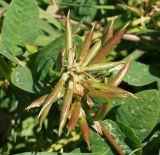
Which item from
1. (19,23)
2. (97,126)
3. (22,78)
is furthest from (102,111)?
(19,23)

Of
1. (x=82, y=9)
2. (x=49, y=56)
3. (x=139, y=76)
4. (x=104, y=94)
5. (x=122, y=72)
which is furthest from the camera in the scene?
(x=82, y=9)

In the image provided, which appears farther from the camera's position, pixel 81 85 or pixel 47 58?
pixel 47 58

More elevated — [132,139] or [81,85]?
[81,85]

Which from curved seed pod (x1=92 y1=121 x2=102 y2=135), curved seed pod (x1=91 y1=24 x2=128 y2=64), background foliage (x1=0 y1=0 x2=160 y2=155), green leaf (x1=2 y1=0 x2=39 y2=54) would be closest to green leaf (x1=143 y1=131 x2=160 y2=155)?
background foliage (x1=0 y1=0 x2=160 y2=155)

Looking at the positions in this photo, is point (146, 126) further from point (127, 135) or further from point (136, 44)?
point (136, 44)

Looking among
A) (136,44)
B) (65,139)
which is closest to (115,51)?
(136,44)

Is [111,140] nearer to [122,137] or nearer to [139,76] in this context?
[122,137]

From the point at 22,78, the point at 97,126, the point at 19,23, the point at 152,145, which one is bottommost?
the point at 152,145
